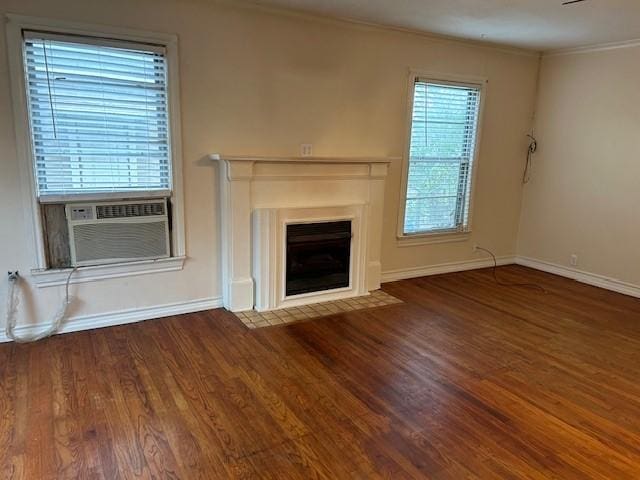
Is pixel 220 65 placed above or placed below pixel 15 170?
above

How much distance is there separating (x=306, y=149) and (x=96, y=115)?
164 cm

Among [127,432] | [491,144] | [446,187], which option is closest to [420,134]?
[446,187]

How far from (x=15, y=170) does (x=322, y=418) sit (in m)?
2.49

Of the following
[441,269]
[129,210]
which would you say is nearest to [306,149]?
[129,210]

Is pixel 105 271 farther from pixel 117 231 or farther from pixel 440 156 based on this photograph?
pixel 440 156

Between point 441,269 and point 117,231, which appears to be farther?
point 441,269

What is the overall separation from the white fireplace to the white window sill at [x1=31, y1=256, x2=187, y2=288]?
1.46ft

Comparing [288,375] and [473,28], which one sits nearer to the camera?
[288,375]

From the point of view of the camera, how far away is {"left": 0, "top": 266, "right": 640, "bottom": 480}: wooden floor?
204 centimetres

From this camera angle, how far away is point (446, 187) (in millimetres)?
4844

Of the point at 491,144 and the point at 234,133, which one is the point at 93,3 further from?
the point at 491,144

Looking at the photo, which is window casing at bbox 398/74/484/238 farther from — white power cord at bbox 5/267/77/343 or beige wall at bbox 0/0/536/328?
white power cord at bbox 5/267/77/343

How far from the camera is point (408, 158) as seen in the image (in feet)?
14.8

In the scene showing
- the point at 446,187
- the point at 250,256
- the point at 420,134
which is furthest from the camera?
the point at 446,187
